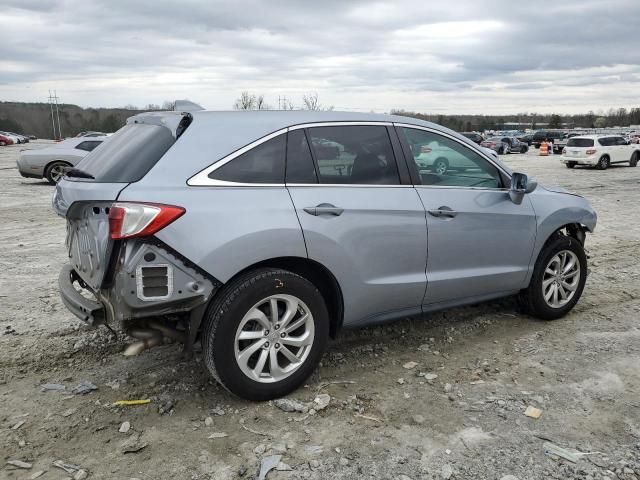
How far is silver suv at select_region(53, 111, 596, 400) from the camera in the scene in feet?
10.1

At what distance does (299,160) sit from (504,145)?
133 ft

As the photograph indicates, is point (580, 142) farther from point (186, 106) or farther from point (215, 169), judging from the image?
point (215, 169)

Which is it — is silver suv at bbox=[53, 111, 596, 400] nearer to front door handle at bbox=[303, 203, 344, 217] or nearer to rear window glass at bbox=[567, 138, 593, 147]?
front door handle at bbox=[303, 203, 344, 217]

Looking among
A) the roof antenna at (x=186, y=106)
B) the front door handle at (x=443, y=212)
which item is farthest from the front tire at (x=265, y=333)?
the roof antenna at (x=186, y=106)

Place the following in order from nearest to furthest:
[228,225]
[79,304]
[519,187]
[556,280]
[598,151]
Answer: [228,225] → [79,304] → [519,187] → [556,280] → [598,151]

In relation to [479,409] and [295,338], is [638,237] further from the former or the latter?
[295,338]

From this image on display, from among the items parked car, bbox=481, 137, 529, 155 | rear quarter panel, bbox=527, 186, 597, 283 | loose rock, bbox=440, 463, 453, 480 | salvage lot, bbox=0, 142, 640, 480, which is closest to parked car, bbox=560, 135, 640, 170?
parked car, bbox=481, 137, 529, 155

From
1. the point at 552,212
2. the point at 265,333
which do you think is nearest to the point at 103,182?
the point at 265,333

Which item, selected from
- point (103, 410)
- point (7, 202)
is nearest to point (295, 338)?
point (103, 410)

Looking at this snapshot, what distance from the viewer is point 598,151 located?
25766mm

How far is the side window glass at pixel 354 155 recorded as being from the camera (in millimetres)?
3668

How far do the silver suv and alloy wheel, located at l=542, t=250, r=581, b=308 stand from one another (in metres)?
0.74

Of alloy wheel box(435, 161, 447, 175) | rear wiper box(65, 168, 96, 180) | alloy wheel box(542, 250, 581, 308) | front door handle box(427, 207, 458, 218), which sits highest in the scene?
rear wiper box(65, 168, 96, 180)

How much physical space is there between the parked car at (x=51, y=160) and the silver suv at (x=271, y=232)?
13179 millimetres
